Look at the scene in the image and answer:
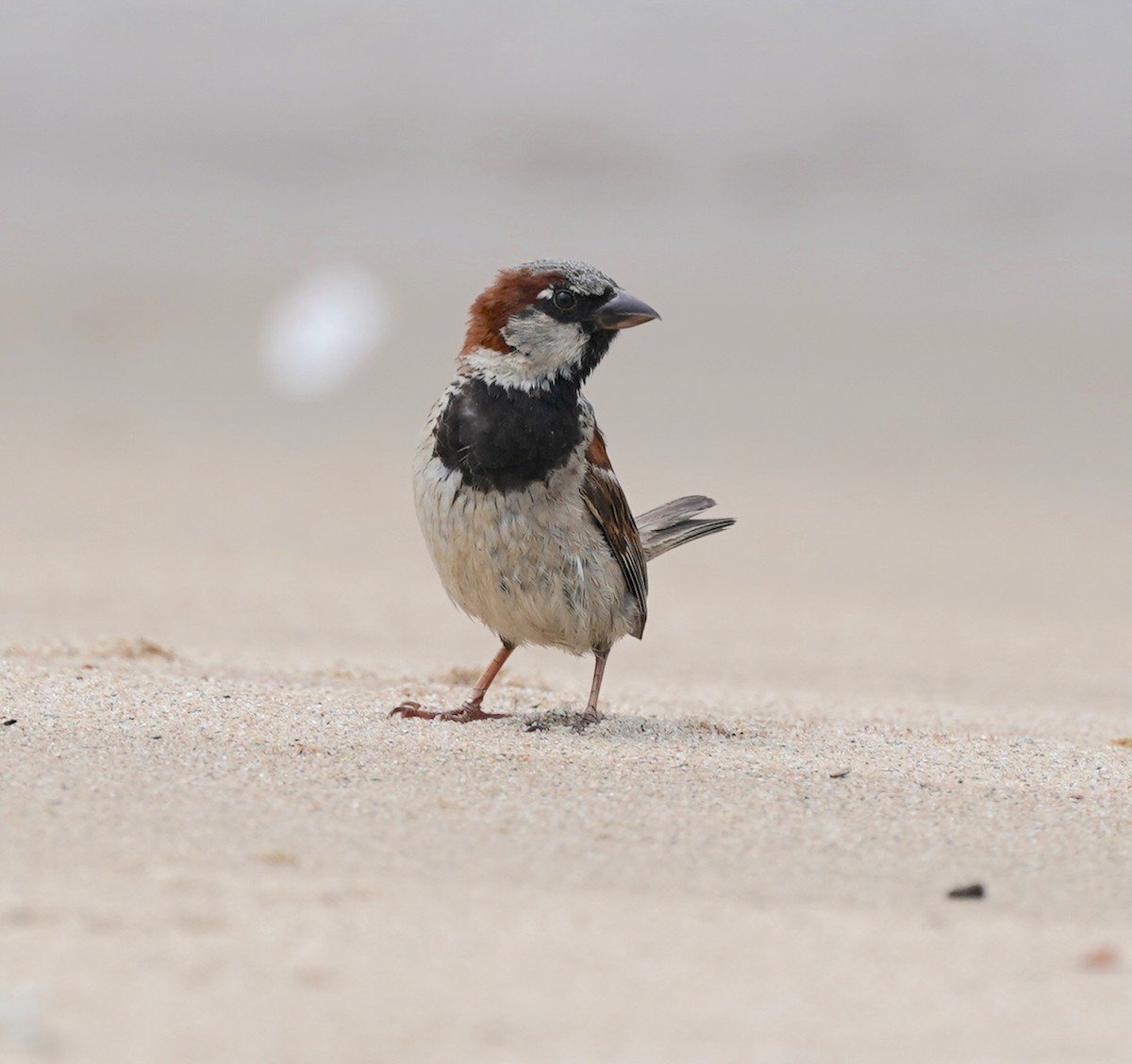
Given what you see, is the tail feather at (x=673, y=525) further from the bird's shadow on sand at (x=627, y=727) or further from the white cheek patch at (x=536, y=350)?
the white cheek patch at (x=536, y=350)

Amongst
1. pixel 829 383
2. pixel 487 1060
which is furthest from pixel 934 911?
pixel 829 383

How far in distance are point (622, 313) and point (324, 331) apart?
17.3 metres

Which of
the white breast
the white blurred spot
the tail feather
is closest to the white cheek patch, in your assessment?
the white breast

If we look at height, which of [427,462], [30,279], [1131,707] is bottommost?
[1131,707]

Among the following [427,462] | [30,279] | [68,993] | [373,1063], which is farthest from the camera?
[30,279]

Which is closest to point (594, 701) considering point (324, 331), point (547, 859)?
point (547, 859)

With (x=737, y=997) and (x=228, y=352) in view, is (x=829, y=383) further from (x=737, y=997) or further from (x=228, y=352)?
(x=737, y=997)

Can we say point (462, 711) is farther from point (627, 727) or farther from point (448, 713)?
point (627, 727)

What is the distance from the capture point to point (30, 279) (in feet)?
72.2

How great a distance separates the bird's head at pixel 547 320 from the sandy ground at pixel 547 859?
1173 millimetres

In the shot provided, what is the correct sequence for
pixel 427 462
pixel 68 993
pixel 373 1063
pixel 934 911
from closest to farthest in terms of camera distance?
pixel 373 1063, pixel 68 993, pixel 934 911, pixel 427 462

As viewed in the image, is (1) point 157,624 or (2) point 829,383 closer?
(1) point 157,624

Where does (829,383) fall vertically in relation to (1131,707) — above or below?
above

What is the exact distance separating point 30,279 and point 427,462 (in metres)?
17.7
